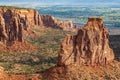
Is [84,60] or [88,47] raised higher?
[88,47]

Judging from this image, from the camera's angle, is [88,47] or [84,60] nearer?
[84,60]

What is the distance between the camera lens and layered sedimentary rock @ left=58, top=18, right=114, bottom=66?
490 ft

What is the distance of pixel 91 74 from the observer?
A: 5778 inches

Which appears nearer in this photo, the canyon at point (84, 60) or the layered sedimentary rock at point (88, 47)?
the canyon at point (84, 60)

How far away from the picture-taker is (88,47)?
154625mm

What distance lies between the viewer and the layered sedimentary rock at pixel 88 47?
150 m

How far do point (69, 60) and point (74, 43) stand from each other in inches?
236

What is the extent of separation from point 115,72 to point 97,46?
10.00 m

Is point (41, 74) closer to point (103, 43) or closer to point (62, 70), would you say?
point (62, 70)

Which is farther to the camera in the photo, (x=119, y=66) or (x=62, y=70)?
(x=119, y=66)

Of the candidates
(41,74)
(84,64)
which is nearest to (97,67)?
(84,64)

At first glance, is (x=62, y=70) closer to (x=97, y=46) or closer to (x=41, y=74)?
(x=41, y=74)

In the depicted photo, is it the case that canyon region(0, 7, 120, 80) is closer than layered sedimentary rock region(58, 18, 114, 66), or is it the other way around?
canyon region(0, 7, 120, 80)

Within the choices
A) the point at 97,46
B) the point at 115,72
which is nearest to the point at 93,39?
the point at 97,46
